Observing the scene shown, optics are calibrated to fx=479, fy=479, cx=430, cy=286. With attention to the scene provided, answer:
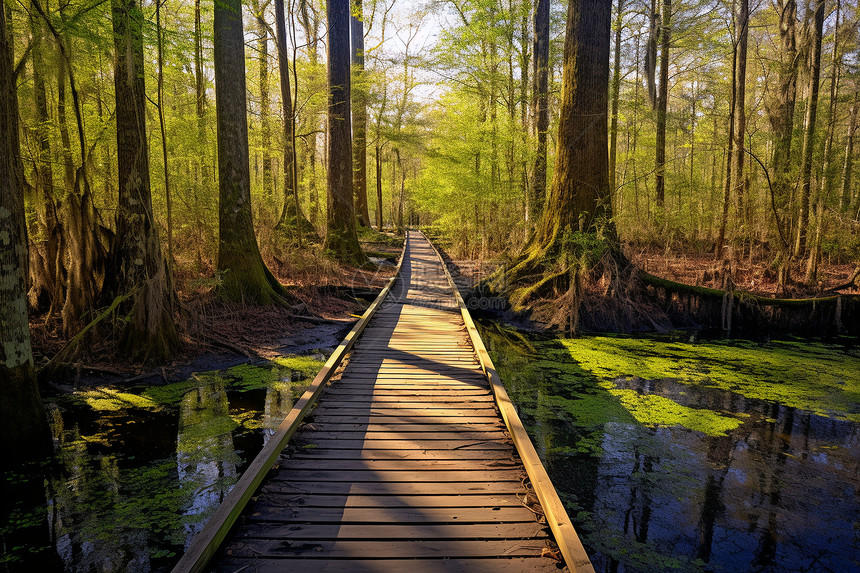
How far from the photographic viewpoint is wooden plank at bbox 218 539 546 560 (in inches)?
93.4

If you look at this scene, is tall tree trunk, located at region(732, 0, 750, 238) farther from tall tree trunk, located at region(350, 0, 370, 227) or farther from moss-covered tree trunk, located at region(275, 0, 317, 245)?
tall tree trunk, located at region(350, 0, 370, 227)

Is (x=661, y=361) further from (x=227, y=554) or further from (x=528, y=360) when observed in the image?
(x=227, y=554)

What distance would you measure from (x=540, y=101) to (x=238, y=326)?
10.8 metres

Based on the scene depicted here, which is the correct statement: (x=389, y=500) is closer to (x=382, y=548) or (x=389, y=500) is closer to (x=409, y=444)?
(x=382, y=548)

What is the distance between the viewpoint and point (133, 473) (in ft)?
11.7

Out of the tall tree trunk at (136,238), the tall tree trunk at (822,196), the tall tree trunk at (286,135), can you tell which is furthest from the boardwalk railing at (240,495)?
the tall tree trunk at (822,196)

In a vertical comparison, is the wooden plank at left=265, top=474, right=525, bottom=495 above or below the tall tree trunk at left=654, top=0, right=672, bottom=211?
below

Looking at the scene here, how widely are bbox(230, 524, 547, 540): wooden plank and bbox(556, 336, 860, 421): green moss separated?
12.5ft

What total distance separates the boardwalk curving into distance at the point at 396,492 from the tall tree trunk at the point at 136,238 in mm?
2620

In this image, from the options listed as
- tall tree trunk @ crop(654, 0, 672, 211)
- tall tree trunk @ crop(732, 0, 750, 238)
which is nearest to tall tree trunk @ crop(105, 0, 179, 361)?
tall tree trunk @ crop(732, 0, 750, 238)

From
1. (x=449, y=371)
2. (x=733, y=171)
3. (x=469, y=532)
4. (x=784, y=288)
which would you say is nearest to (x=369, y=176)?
(x=733, y=171)

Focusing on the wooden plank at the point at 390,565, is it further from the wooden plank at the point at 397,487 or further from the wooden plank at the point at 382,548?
the wooden plank at the point at 397,487

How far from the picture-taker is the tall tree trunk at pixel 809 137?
1073 centimetres

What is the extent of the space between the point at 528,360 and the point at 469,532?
4429 mm
